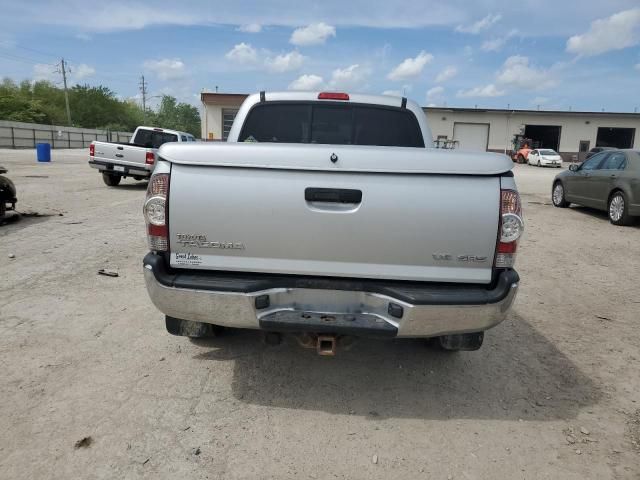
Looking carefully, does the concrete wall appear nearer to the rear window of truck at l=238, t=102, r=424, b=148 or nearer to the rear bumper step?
the rear window of truck at l=238, t=102, r=424, b=148

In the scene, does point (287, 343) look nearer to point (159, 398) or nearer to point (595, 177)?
point (159, 398)

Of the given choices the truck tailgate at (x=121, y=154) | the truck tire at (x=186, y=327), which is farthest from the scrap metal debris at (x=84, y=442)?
the truck tailgate at (x=121, y=154)

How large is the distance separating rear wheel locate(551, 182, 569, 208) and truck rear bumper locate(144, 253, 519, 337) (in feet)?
39.0

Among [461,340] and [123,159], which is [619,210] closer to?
[461,340]

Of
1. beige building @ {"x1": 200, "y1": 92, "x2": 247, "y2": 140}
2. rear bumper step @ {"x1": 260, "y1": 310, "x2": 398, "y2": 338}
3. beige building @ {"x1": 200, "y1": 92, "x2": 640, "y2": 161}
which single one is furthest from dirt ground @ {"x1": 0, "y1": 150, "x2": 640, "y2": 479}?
beige building @ {"x1": 200, "y1": 92, "x2": 640, "y2": 161}

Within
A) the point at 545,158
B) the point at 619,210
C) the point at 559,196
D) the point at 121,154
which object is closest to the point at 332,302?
the point at 619,210

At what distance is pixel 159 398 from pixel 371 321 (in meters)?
1.52

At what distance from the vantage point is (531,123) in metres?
47.8

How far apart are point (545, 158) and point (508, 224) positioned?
40.5 m

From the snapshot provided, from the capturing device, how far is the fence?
41844mm

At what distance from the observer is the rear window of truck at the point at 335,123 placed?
4.39 metres

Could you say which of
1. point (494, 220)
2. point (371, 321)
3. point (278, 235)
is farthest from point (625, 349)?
point (278, 235)

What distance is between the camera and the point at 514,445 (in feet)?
9.16

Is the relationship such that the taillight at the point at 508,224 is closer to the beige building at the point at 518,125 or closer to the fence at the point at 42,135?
the beige building at the point at 518,125
